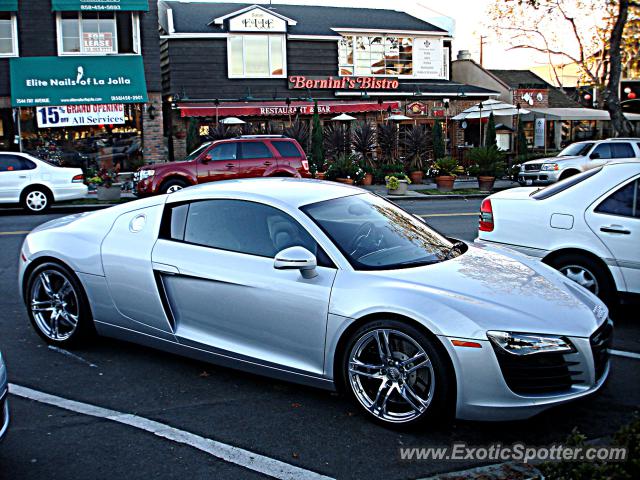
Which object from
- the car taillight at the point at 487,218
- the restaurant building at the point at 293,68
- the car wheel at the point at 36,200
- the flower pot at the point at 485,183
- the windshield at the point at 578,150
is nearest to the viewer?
the car taillight at the point at 487,218

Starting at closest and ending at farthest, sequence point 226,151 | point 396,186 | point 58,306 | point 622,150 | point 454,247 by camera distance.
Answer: point 454,247
point 58,306
point 226,151
point 622,150
point 396,186

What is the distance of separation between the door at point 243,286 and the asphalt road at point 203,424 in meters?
0.36

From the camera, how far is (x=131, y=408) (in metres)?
4.95

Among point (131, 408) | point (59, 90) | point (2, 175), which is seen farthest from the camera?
point (59, 90)

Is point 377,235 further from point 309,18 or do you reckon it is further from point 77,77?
point 309,18

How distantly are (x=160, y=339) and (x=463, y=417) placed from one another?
2.41 meters

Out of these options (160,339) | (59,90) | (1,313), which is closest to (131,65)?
(59,90)

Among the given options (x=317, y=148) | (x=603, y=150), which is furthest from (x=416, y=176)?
(x=603, y=150)

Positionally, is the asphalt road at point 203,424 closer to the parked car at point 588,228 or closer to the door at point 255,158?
the parked car at point 588,228

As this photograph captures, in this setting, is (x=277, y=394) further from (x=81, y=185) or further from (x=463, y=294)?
(x=81, y=185)

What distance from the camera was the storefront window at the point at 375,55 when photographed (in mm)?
34844

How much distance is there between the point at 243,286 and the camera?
5.16m

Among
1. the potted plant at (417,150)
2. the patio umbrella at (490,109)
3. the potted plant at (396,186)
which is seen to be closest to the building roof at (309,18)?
the patio umbrella at (490,109)

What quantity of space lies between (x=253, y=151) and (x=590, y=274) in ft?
45.8
